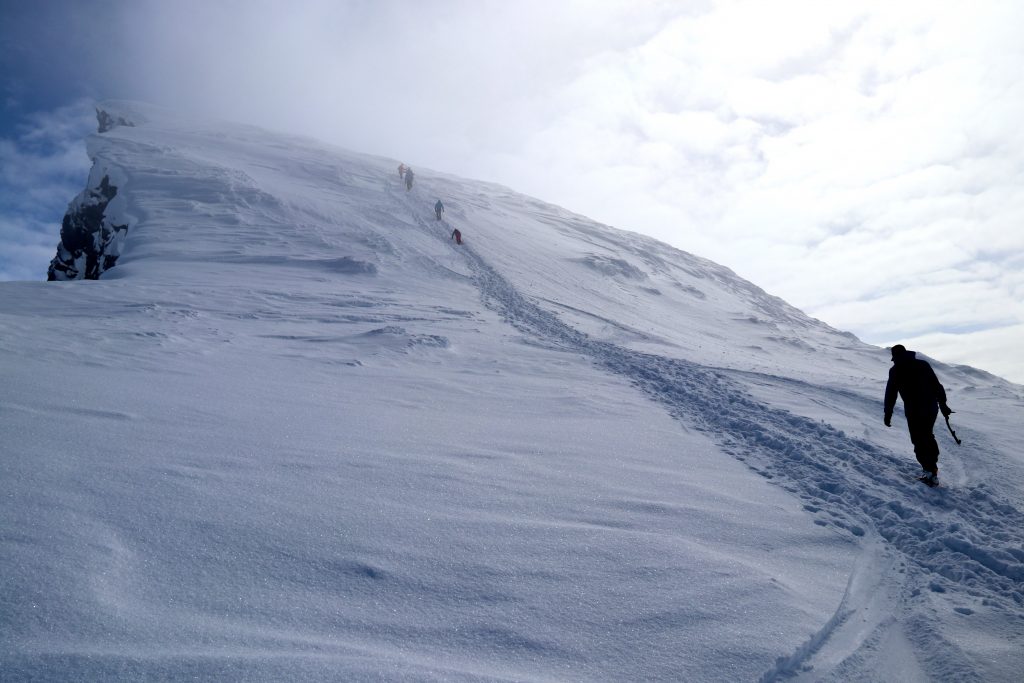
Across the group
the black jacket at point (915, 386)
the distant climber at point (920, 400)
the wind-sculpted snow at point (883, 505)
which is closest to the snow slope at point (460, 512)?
the wind-sculpted snow at point (883, 505)

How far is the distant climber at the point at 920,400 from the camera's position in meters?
6.61

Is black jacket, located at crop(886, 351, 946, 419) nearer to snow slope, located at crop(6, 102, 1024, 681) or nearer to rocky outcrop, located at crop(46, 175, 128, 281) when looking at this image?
snow slope, located at crop(6, 102, 1024, 681)

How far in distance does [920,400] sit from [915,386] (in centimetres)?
20

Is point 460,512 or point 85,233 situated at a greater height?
point 85,233

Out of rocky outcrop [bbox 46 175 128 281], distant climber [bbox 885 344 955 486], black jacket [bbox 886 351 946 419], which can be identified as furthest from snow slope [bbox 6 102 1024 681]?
rocky outcrop [bbox 46 175 128 281]

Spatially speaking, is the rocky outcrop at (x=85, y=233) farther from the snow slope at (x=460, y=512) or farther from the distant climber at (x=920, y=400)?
the distant climber at (x=920, y=400)

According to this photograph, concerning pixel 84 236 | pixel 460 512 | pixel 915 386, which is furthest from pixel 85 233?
pixel 915 386

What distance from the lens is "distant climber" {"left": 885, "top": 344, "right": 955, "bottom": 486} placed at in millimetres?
6605

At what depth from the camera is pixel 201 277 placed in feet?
56.0

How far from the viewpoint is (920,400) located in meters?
6.93

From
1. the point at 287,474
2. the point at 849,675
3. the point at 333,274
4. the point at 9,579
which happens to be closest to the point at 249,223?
the point at 333,274

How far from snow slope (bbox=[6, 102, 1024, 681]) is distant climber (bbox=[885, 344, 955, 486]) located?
1.21ft

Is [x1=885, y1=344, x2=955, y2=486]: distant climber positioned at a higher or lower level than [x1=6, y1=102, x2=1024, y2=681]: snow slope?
higher

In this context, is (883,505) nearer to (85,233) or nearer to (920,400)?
(920,400)
